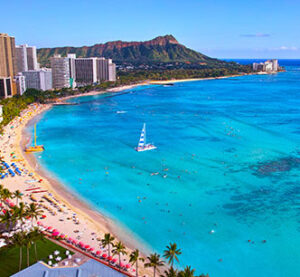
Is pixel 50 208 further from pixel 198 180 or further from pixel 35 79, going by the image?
pixel 35 79

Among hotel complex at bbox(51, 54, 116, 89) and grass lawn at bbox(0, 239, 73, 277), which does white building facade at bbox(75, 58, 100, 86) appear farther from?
grass lawn at bbox(0, 239, 73, 277)

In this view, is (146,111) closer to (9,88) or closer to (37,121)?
(37,121)

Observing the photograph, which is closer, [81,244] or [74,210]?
[81,244]

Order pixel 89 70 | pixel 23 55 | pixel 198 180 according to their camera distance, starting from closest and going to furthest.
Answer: pixel 198 180 → pixel 23 55 → pixel 89 70

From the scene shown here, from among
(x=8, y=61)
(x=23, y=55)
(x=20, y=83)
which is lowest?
(x=20, y=83)

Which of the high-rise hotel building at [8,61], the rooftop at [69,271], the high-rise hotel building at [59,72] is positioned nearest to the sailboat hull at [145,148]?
the rooftop at [69,271]

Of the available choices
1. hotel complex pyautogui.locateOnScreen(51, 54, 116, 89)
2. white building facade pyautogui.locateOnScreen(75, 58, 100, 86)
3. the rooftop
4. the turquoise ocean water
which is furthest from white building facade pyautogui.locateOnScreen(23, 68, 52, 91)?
the rooftop

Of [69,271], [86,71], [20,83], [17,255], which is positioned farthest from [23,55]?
[69,271]

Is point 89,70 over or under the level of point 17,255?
over
